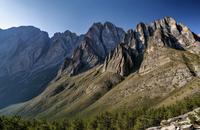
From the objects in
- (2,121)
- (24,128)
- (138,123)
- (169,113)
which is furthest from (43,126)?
(169,113)

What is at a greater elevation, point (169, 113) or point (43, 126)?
point (43, 126)

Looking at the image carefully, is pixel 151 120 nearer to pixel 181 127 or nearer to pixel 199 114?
pixel 199 114

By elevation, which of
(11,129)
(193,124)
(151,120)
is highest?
(11,129)

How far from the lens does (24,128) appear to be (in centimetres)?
18012

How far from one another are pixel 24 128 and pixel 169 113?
102313mm

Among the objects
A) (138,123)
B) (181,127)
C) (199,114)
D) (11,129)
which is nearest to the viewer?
(181,127)

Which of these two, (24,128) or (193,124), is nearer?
(193,124)

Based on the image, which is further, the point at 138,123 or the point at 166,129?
the point at 138,123

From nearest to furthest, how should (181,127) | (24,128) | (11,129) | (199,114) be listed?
(181,127) → (199,114) → (11,129) → (24,128)

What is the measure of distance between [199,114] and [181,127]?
20.4m

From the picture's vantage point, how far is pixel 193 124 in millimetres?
107250

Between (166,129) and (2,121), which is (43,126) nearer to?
(2,121)

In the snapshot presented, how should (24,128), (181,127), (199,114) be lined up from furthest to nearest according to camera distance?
1. (24,128)
2. (199,114)
3. (181,127)

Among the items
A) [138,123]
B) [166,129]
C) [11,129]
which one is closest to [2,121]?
[11,129]
